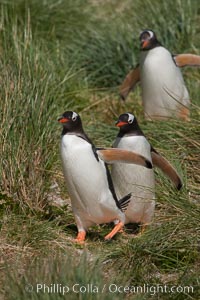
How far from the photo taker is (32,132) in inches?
286

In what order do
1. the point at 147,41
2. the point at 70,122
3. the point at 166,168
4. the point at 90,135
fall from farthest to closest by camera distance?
the point at 147,41 < the point at 90,135 < the point at 166,168 < the point at 70,122

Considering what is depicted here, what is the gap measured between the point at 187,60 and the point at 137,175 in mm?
2527

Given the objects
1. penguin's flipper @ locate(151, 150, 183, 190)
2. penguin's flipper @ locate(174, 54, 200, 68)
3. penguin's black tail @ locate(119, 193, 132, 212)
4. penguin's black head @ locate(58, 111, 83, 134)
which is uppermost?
penguin's black head @ locate(58, 111, 83, 134)

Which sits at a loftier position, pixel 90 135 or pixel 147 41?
pixel 147 41

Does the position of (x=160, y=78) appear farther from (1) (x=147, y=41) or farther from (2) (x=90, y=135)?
(2) (x=90, y=135)

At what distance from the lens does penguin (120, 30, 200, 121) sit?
9205 millimetres

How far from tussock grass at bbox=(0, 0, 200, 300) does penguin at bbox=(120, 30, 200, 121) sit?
1.03 feet

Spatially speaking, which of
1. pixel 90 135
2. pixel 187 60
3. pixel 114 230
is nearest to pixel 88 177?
pixel 114 230

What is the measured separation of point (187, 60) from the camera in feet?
30.7

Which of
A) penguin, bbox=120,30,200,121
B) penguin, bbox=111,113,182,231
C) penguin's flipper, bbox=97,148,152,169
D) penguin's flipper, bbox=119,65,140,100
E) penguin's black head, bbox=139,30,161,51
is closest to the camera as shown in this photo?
penguin's flipper, bbox=97,148,152,169

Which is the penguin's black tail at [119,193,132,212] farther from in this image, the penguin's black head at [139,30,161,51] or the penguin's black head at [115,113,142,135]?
the penguin's black head at [139,30,161,51]

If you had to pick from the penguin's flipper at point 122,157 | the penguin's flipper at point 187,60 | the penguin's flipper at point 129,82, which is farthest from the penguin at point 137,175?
the penguin's flipper at point 129,82

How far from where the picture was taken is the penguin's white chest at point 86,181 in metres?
6.70

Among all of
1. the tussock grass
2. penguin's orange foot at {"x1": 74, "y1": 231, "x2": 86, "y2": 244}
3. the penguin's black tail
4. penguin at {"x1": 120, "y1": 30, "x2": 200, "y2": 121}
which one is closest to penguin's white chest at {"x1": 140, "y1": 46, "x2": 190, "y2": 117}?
penguin at {"x1": 120, "y1": 30, "x2": 200, "y2": 121}
